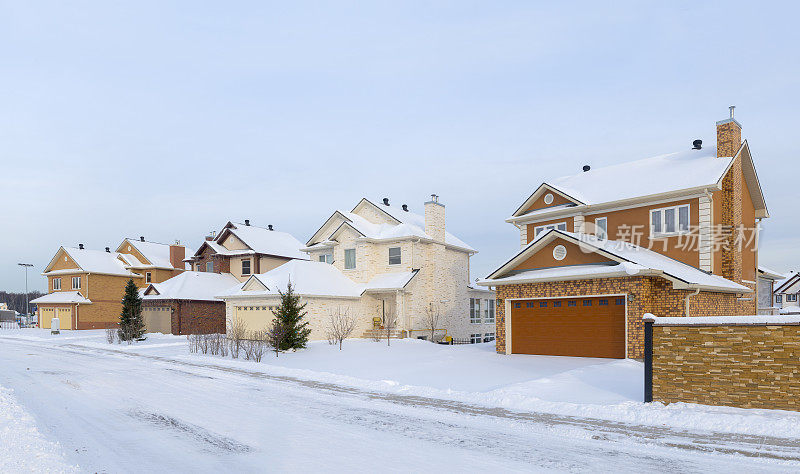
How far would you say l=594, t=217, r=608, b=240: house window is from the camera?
26234 millimetres

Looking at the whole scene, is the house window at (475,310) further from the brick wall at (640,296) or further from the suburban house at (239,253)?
the brick wall at (640,296)

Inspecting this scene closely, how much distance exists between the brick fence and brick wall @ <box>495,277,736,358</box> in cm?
694

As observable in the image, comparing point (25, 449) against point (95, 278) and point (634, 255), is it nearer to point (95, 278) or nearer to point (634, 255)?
point (634, 255)

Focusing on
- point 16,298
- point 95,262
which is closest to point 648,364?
point 95,262

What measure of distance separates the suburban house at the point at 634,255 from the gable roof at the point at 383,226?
1045cm

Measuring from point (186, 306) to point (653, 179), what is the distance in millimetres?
34089

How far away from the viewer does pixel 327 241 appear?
38.3 meters

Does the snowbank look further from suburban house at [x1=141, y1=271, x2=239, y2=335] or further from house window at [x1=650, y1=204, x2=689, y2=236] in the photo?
suburban house at [x1=141, y1=271, x2=239, y2=335]

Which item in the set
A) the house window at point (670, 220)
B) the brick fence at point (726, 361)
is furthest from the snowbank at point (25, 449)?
the house window at point (670, 220)

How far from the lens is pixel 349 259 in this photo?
37.3m

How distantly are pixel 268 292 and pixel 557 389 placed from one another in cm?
2170

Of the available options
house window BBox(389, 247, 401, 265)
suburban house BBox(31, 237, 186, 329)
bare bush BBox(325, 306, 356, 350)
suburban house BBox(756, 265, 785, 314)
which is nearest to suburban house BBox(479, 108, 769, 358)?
suburban house BBox(756, 265, 785, 314)

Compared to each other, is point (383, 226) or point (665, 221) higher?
point (383, 226)

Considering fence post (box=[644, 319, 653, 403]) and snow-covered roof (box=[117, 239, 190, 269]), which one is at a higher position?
snow-covered roof (box=[117, 239, 190, 269])
